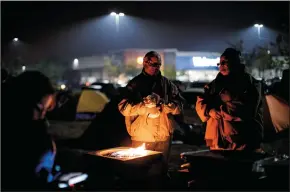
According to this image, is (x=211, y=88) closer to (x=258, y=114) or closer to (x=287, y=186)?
(x=258, y=114)

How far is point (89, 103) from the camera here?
59.7 ft

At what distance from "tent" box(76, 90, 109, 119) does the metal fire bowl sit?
13854 mm

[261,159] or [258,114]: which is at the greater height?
[258,114]

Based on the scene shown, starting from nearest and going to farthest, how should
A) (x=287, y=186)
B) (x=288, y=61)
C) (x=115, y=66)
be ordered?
(x=287, y=186) → (x=288, y=61) → (x=115, y=66)

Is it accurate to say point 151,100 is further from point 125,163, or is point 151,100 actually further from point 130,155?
point 125,163

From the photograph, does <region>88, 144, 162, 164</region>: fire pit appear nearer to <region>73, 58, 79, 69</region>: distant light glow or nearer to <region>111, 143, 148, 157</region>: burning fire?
<region>111, 143, 148, 157</region>: burning fire

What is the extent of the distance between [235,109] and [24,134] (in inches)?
105

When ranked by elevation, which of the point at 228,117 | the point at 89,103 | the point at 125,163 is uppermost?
the point at 228,117

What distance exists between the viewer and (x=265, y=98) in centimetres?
988

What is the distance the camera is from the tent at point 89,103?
1798cm

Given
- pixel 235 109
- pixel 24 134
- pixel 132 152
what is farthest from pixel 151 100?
pixel 24 134

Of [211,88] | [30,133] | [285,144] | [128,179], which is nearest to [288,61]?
[285,144]

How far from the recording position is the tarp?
59.0 ft

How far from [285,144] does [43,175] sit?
21.7 feet
